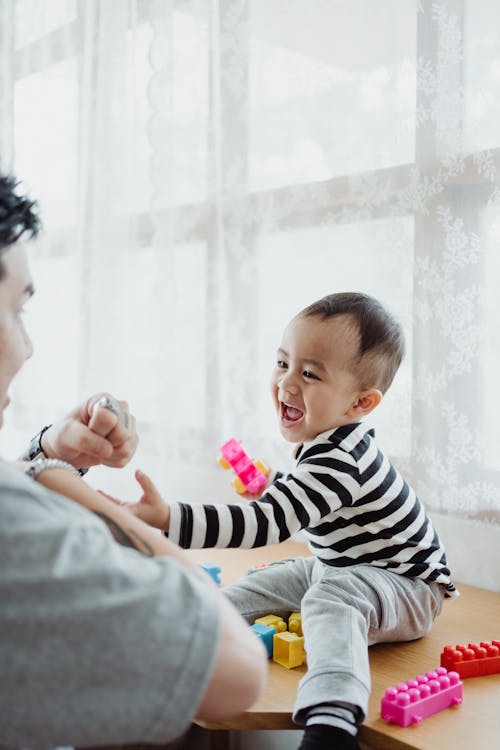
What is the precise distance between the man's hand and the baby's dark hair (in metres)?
0.44

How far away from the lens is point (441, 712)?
1007mm

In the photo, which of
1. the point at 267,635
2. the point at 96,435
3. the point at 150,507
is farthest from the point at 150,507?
the point at 267,635

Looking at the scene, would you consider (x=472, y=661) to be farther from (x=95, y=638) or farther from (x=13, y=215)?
(x=13, y=215)

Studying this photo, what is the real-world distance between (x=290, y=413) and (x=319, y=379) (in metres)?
0.08

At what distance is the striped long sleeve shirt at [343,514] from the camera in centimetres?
116

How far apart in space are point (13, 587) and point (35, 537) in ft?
0.11

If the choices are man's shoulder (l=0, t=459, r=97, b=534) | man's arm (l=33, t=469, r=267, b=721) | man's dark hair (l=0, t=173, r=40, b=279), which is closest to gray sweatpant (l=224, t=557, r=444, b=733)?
man's arm (l=33, t=469, r=267, b=721)

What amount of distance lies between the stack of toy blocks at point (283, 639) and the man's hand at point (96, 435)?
14.0 inches

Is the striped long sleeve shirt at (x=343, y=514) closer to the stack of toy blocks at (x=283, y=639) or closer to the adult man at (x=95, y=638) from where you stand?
the stack of toy blocks at (x=283, y=639)

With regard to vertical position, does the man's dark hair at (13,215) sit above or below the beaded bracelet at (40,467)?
above

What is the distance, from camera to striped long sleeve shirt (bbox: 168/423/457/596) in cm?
116

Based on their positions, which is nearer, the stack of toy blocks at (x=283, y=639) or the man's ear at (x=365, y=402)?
the stack of toy blocks at (x=283, y=639)

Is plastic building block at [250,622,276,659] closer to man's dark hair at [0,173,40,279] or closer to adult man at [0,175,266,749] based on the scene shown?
adult man at [0,175,266,749]

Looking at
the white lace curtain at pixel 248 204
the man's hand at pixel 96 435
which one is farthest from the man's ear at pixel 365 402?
the man's hand at pixel 96 435
